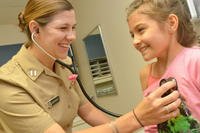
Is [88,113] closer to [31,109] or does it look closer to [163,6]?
[31,109]

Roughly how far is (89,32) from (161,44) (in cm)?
206

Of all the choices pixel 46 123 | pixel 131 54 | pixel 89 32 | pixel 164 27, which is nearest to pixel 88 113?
pixel 46 123

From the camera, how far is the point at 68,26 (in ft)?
4.07

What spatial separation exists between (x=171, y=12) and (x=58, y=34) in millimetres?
474

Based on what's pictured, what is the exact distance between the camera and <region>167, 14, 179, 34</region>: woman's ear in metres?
1.00

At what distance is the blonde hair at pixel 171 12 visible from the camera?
1.02 meters

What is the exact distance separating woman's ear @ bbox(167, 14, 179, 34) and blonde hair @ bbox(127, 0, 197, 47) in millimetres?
14

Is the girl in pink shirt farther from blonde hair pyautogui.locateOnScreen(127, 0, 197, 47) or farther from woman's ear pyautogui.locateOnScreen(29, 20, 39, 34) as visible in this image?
woman's ear pyautogui.locateOnScreen(29, 20, 39, 34)

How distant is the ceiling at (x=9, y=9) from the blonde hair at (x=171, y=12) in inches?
94.8

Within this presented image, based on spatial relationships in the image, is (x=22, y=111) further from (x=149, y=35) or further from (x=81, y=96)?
(x=149, y=35)

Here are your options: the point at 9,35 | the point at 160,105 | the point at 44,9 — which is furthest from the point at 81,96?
the point at 9,35

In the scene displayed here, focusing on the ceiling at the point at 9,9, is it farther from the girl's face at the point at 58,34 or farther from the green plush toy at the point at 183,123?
the green plush toy at the point at 183,123

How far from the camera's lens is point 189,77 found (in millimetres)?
915

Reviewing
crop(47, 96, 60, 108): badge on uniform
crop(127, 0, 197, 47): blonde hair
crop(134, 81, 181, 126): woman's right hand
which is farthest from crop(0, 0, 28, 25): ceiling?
crop(134, 81, 181, 126): woman's right hand
